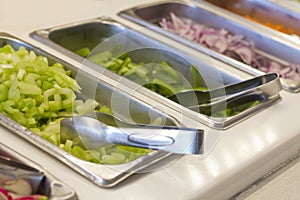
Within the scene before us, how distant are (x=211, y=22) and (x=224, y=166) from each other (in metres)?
0.82

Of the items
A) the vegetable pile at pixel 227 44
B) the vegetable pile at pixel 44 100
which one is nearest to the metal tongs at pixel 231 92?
the vegetable pile at pixel 44 100

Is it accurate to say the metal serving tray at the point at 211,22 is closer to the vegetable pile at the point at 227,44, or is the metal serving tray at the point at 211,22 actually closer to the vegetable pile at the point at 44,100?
the vegetable pile at the point at 227,44

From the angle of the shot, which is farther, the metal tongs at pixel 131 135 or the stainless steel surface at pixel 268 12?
the stainless steel surface at pixel 268 12

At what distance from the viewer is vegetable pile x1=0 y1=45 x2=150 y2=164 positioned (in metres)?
0.96

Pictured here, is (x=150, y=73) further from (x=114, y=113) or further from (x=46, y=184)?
(x=46, y=184)

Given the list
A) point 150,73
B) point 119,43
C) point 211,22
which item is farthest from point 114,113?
point 211,22

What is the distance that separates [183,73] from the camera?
54.3 inches

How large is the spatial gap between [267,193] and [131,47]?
0.58 meters

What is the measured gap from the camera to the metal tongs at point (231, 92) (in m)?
1.15

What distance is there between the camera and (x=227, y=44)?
62.7 inches

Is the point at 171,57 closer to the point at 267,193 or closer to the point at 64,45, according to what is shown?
the point at 64,45

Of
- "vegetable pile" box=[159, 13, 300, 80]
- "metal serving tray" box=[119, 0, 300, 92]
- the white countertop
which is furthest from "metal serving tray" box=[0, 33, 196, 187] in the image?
"vegetable pile" box=[159, 13, 300, 80]

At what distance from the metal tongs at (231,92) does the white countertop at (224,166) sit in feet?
0.13

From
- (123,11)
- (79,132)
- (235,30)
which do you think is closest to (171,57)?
(123,11)
